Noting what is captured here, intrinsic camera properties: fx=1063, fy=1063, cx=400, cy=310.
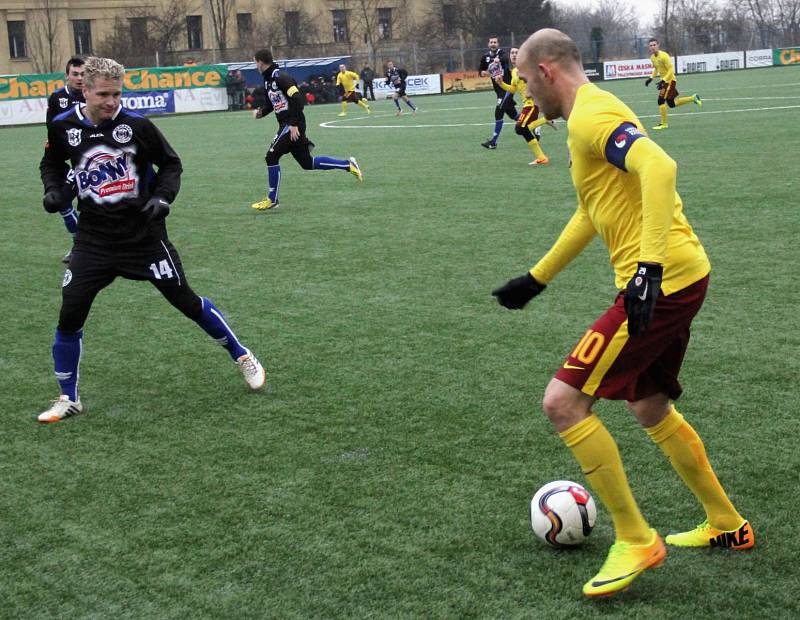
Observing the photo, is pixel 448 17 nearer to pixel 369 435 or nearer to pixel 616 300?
pixel 369 435

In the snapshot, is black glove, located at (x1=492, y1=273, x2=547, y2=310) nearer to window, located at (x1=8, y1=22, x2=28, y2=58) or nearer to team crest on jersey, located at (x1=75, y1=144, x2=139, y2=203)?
team crest on jersey, located at (x1=75, y1=144, x2=139, y2=203)

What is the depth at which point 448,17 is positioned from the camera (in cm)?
7594

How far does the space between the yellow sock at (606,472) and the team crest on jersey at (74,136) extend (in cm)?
342

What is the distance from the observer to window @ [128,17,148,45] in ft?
219

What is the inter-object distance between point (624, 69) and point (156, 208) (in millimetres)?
53510

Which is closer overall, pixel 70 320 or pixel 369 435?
pixel 369 435

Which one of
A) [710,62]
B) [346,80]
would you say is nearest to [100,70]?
[346,80]

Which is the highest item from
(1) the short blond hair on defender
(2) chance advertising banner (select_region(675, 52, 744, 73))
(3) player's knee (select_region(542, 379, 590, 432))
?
(2) chance advertising banner (select_region(675, 52, 744, 73))

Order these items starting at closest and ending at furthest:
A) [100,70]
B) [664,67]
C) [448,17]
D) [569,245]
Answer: [569,245] → [100,70] → [664,67] → [448,17]

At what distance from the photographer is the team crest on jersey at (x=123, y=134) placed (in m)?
5.78

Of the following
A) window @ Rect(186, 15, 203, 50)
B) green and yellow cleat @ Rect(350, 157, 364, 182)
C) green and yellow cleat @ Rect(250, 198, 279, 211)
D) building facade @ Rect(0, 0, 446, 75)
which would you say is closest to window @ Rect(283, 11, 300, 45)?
building facade @ Rect(0, 0, 446, 75)

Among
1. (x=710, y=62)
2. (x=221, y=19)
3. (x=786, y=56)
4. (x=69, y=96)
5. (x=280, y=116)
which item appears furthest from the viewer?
(x=221, y=19)

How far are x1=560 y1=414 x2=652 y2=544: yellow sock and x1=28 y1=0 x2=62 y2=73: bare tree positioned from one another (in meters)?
67.6

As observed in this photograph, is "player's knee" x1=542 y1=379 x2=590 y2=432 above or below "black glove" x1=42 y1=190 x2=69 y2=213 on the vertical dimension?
below
